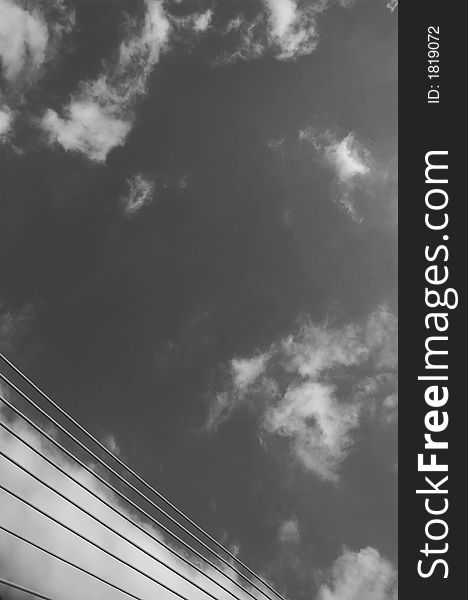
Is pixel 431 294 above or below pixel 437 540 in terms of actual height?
above

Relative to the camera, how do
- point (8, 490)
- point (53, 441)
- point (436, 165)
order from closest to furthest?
point (8, 490)
point (53, 441)
point (436, 165)

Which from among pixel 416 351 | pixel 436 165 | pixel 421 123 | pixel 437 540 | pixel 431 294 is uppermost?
pixel 421 123

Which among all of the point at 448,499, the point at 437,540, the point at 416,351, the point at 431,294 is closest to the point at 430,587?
the point at 437,540

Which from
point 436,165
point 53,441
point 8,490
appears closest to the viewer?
point 8,490

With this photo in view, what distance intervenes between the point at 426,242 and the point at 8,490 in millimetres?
14753

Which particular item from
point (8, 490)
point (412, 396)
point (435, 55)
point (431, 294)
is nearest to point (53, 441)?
point (8, 490)

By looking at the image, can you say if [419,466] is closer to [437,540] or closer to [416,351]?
[437,540]

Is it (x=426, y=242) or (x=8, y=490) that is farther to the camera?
(x=426, y=242)

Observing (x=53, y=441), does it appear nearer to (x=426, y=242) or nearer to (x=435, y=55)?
Result: (x=426, y=242)

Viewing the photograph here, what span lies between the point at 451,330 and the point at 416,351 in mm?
1365

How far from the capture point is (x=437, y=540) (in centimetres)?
1741

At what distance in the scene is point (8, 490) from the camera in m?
11.2

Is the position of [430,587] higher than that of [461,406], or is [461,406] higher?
[461,406]

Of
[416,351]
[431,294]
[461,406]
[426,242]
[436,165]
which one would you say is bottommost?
[461,406]
